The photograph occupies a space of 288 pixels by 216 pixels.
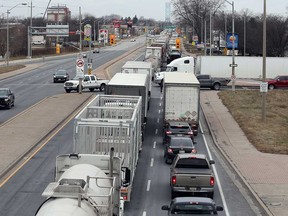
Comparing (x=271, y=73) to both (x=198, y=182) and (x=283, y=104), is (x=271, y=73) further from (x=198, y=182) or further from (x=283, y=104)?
(x=198, y=182)

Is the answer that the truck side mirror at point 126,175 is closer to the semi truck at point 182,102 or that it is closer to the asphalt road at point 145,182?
the asphalt road at point 145,182

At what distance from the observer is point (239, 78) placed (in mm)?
73688

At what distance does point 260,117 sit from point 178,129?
11.8m

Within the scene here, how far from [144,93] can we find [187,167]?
11.8 meters

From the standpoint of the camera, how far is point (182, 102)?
3672 centimetres

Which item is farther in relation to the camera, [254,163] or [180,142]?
[180,142]

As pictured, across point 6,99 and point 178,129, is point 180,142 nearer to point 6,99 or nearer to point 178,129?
point 178,129

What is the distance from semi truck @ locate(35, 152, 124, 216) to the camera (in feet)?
40.8

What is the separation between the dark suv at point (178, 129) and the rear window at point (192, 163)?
9.55m

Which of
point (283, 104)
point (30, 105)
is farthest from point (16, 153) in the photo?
point (283, 104)

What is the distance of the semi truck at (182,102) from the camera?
36.7 meters

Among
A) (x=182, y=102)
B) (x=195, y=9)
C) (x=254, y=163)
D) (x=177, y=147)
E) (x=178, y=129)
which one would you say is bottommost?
(x=254, y=163)

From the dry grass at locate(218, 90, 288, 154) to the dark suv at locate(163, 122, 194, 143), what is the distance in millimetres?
3467

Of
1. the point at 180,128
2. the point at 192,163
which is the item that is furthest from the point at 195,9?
the point at 192,163
